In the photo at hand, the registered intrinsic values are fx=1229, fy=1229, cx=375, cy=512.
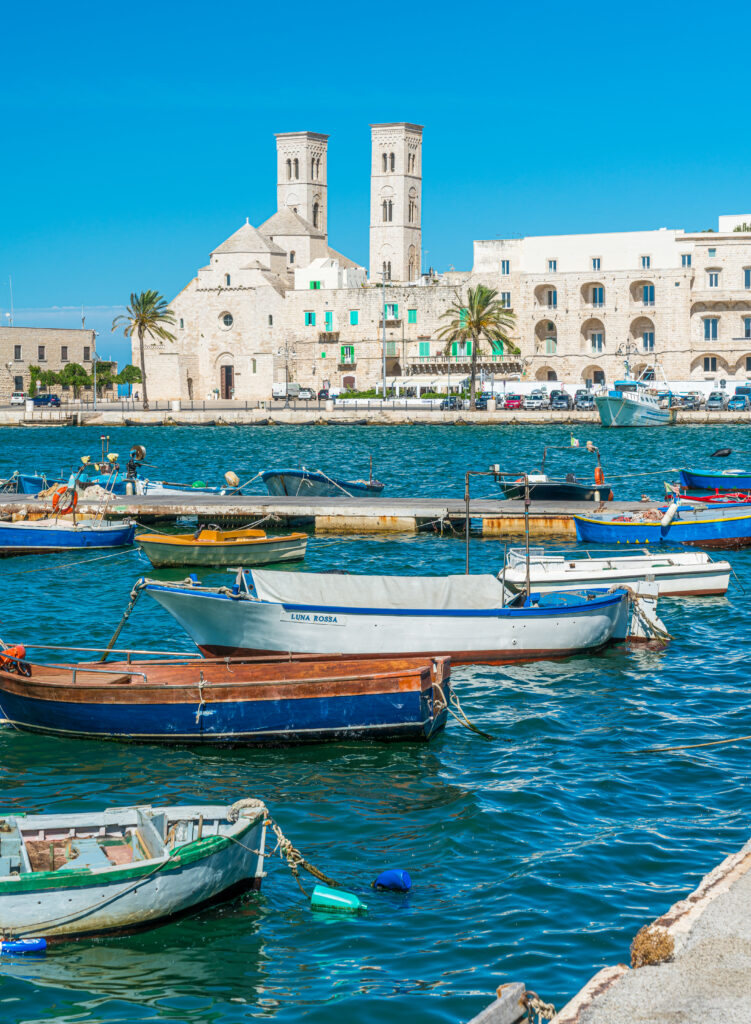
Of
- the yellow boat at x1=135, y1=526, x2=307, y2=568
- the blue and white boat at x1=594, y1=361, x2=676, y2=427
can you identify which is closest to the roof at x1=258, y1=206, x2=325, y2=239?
the blue and white boat at x1=594, y1=361, x2=676, y2=427

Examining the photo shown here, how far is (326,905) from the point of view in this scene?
36.0 ft

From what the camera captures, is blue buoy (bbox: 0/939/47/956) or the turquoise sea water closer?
the turquoise sea water

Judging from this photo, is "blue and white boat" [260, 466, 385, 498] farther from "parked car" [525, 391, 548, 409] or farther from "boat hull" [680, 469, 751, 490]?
"parked car" [525, 391, 548, 409]

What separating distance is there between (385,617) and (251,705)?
319 centimetres

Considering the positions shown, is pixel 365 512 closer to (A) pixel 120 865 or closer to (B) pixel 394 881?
(B) pixel 394 881

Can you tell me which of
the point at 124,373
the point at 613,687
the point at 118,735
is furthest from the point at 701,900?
the point at 124,373

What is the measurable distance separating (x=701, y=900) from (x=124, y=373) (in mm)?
123999

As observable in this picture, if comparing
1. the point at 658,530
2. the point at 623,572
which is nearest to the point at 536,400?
the point at 658,530

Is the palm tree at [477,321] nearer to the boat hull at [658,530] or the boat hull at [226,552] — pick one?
the boat hull at [658,530]

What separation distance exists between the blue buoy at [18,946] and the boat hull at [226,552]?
19.1 metres

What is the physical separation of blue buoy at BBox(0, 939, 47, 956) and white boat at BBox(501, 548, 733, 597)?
13010 millimetres

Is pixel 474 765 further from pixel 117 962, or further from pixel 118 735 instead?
pixel 117 962

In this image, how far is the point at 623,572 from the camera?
23.9 m

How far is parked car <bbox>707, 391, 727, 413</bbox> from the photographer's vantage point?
8681 cm
